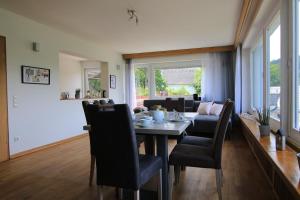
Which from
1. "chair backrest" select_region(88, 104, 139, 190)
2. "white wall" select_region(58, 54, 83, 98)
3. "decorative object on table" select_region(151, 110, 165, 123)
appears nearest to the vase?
"decorative object on table" select_region(151, 110, 165, 123)

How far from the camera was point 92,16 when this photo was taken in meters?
3.64

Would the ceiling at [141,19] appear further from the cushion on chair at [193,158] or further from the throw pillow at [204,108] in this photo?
the cushion on chair at [193,158]

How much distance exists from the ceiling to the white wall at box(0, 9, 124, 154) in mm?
216

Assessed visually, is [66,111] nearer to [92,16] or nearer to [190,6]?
[92,16]

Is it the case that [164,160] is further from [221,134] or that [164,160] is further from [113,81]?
[113,81]

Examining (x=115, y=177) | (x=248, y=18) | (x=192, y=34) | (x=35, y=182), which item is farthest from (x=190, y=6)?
(x=35, y=182)

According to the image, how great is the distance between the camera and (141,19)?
3.79m

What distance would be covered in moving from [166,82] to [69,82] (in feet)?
10.5

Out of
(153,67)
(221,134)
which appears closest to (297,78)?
(221,134)

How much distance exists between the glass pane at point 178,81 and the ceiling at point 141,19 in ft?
4.62

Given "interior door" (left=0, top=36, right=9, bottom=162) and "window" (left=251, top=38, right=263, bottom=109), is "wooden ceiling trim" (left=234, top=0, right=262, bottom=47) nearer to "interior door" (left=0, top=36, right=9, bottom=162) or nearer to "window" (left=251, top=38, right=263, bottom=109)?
"window" (left=251, top=38, right=263, bottom=109)

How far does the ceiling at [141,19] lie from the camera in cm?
318

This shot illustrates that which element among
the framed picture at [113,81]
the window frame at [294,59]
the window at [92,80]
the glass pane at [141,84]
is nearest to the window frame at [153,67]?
the glass pane at [141,84]

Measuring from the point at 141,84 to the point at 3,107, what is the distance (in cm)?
450
